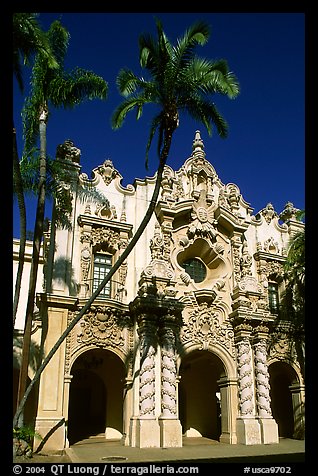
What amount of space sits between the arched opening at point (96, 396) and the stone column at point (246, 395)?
537cm

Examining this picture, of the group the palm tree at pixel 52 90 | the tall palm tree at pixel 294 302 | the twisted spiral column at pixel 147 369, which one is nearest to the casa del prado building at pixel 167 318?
the twisted spiral column at pixel 147 369

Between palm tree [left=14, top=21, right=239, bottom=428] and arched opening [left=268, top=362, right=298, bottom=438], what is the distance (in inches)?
543

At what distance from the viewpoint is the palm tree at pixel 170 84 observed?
15062mm

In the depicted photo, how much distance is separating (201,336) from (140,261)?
4491 millimetres

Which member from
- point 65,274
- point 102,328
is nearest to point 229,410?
point 102,328

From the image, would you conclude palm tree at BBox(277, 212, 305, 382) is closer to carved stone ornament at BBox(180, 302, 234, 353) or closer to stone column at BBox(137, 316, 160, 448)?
carved stone ornament at BBox(180, 302, 234, 353)

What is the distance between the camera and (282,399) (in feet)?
81.0

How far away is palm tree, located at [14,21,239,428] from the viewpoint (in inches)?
593

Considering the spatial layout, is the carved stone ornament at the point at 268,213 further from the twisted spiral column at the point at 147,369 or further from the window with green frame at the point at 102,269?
the twisted spiral column at the point at 147,369

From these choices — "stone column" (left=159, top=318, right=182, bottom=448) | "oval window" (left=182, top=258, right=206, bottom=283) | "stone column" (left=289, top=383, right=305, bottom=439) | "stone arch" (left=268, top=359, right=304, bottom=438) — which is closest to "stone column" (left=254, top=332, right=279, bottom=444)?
"stone arch" (left=268, top=359, right=304, bottom=438)

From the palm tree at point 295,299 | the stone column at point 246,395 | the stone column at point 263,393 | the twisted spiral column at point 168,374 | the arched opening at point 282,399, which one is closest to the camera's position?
the twisted spiral column at point 168,374

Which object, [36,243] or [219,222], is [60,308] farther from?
[219,222]

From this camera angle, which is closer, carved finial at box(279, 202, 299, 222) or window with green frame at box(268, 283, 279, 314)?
window with green frame at box(268, 283, 279, 314)

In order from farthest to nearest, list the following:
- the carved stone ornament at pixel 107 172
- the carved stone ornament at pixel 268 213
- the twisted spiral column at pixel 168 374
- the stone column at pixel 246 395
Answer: the carved stone ornament at pixel 268 213 < the carved stone ornament at pixel 107 172 < the stone column at pixel 246 395 < the twisted spiral column at pixel 168 374
